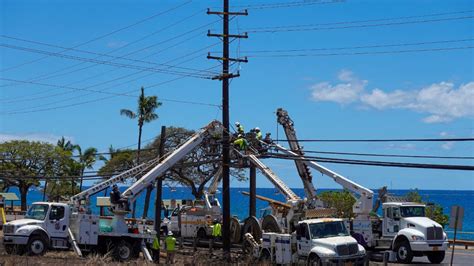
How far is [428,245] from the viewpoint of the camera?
3120cm

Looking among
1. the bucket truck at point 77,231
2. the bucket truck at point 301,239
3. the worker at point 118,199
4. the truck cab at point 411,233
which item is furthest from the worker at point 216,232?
the truck cab at point 411,233

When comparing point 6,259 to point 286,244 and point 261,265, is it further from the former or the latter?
point 286,244

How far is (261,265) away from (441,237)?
35.6 ft

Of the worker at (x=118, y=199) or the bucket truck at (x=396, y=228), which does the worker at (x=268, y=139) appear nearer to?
the bucket truck at (x=396, y=228)

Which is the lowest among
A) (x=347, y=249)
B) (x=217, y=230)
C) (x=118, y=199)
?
(x=347, y=249)

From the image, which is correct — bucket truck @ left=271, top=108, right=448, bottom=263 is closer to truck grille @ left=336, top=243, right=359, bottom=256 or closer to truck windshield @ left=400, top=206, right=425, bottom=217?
truck windshield @ left=400, top=206, right=425, bottom=217

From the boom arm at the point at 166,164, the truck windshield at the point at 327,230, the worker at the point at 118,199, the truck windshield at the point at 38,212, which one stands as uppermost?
the boom arm at the point at 166,164

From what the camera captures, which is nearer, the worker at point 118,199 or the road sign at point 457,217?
the road sign at point 457,217

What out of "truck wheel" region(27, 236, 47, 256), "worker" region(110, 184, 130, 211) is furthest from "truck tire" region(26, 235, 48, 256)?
"worker" region(110, 184, 130, 211)

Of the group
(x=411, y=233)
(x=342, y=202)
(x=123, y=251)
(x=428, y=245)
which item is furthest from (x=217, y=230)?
(x=342, y=202)

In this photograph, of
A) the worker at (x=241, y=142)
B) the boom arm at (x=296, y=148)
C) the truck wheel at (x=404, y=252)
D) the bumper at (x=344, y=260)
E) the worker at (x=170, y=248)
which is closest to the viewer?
the bumper at (x=344, y=260)

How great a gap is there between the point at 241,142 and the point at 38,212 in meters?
9.75

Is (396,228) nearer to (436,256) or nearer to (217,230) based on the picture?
(436,256)

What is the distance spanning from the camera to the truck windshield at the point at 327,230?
2769 cm
